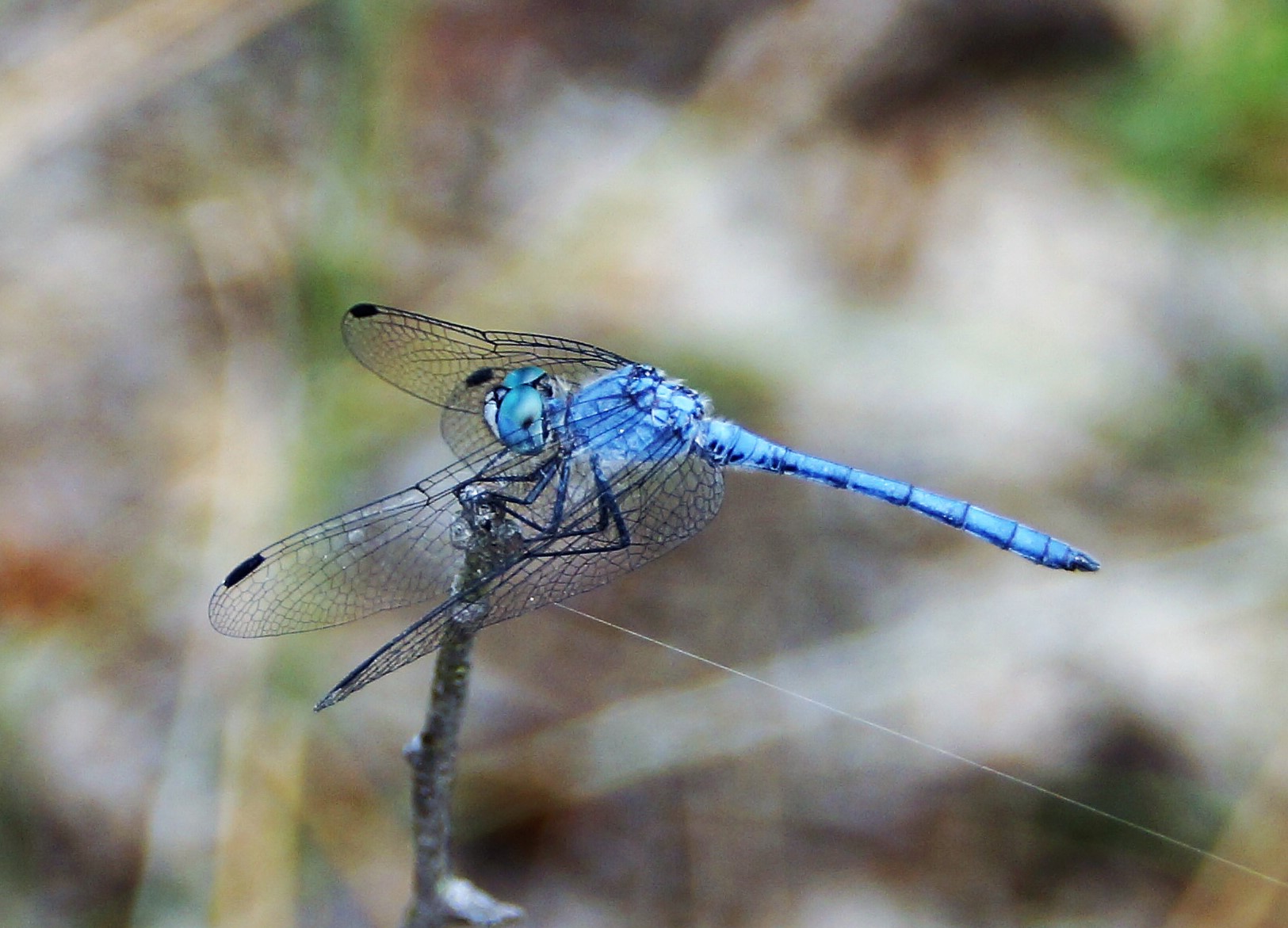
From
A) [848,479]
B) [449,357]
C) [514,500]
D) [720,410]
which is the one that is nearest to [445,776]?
[514,500]

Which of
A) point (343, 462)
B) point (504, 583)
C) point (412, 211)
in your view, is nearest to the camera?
point (504, 583)

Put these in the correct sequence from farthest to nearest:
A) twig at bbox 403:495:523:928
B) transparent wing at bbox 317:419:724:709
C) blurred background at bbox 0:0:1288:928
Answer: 1. blurred background at bbox 0:0:1288:928
2. transparent wing at bbox 317:419:724:709
3. twig at bbox 403:495:523:928

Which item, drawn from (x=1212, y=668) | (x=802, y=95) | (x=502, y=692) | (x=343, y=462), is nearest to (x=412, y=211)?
(x=343, y=462)

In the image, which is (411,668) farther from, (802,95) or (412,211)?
(802,95)

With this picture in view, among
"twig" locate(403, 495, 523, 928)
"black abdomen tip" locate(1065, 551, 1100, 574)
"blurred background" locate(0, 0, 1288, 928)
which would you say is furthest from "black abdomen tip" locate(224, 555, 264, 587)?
"black abdomen tip" locate(1065, 551, 1100, 574)

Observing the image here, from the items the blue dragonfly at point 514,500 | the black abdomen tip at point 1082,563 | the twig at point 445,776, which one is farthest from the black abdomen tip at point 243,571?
the black abdomen tip at point 1082,563

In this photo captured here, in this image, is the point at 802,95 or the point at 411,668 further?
the point at 802,95

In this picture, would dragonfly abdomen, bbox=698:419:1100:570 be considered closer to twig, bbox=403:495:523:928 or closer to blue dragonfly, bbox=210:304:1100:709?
blue dragonfly, bbox=210:304:1100:709

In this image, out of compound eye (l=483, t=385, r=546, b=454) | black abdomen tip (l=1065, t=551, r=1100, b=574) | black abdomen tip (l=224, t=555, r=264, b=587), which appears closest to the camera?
black abdomen tip (l=224, t=555, r=264, b=587)
